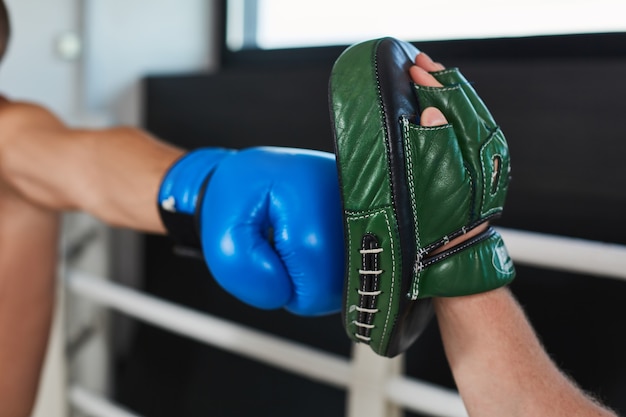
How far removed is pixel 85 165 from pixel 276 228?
A: 316mm

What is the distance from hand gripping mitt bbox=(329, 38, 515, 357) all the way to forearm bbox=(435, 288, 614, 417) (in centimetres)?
3

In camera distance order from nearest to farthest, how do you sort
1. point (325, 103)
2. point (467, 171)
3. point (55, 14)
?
point (467, 171), point (325, 103), point (55, 14)

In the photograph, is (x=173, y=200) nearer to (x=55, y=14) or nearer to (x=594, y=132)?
(x=594, y=132)

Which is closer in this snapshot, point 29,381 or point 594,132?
point 594,132

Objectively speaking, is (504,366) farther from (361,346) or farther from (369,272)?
(361,346)

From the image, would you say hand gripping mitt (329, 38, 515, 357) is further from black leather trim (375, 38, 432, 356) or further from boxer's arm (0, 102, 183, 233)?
boxer's arm (0, 102, 183, 233)

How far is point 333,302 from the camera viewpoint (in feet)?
2.08

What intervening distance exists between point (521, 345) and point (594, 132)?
43 cm

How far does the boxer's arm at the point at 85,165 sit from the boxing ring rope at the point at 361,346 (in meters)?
0.33

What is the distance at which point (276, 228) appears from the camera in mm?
605

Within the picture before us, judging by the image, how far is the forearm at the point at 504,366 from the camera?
0.57 meters

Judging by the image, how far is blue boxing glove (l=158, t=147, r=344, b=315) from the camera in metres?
0.59

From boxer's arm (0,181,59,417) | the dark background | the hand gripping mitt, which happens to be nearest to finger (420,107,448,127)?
the hand gripping mitt

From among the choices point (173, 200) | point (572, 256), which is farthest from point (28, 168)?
point (572, 256)
